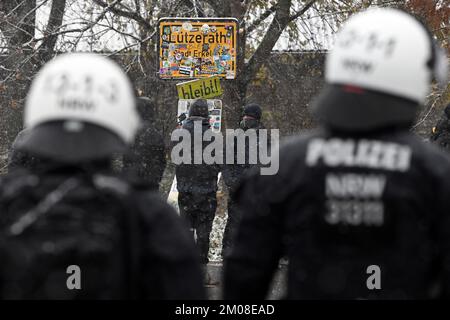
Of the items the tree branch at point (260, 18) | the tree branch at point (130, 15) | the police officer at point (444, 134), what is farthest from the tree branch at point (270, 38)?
the police officer at point (444, 134)

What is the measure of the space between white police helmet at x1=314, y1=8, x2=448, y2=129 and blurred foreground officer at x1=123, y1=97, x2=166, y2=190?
6228mm

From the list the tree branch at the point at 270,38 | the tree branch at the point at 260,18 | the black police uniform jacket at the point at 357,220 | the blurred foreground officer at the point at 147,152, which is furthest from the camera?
the tree branch at the point at 260,18

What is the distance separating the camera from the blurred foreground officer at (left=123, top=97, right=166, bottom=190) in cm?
964

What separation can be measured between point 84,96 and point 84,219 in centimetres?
36

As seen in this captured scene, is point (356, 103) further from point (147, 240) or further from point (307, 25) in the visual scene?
point (307, 25)

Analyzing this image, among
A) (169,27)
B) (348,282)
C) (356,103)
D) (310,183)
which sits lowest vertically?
(348,282)

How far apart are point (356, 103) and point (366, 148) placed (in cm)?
14

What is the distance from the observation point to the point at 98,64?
3.17m

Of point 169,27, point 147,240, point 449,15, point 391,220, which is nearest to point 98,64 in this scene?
point 147,240

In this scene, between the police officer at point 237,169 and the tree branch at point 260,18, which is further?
the tree branch at point 260,18

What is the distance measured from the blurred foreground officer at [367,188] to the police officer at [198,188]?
775 cm

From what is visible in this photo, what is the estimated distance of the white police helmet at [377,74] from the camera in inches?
129

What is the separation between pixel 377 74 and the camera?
3289 millimetres

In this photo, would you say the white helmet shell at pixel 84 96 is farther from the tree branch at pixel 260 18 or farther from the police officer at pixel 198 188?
the tree branch at pixel 260 18
